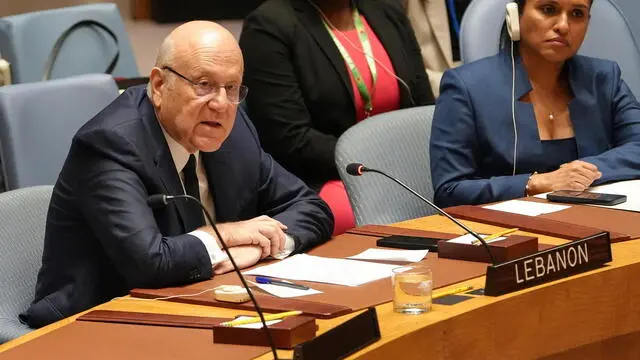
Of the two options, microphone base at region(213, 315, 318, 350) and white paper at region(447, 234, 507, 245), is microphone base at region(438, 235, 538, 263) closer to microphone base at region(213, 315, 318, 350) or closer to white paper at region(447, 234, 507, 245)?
white paper at region(447, 234, 507, 245)

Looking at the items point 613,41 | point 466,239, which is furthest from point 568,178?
point 613,41

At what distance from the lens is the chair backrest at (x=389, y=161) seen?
11.6 feet

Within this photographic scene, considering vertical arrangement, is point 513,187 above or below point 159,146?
below

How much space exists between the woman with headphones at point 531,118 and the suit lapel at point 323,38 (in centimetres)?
77

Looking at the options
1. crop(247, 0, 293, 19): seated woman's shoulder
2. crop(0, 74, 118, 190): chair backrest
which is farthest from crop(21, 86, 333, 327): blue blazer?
crop(247, 0, 293, 19): seated woman's shoulder

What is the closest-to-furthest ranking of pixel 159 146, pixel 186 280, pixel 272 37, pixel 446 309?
pixel 446 309
pixel 186 280
pixel 159 146
pixel 272 37

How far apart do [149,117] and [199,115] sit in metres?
0.12

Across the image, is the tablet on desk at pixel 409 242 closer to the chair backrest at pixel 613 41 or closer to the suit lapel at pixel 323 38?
the suit lapel at pixel 323 38

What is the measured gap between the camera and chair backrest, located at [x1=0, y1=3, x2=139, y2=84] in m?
4.79

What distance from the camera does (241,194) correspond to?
10.1 feet

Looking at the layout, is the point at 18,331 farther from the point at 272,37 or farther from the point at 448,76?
the point at 272,37

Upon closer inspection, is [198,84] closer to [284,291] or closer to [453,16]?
[284,291]

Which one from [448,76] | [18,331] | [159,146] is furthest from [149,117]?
[448,76]

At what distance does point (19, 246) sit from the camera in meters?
2.99
